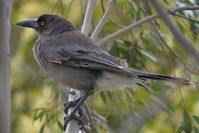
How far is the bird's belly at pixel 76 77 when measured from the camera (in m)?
3.21

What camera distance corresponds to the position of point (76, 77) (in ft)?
10.6

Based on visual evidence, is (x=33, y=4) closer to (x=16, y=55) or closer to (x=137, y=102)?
(x=16, y=55)

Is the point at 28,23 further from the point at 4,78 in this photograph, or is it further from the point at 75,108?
the point at 4,78

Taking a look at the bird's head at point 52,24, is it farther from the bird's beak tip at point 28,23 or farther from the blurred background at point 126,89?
the blurred background at point 126,89

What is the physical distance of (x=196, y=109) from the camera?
461 cm

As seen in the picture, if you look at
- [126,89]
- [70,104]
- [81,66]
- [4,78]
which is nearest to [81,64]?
[81,66]

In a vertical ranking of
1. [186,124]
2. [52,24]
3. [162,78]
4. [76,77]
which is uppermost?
[52,24]

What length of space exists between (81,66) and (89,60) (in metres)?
0.08

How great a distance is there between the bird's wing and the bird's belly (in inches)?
1.7

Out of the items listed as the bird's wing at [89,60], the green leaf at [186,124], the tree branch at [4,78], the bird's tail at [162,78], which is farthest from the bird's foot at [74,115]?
the tree branch at [4,78]

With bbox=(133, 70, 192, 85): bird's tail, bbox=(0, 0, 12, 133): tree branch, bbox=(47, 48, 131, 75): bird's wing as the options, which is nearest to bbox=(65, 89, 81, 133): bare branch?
bbox=(47, 48, 131, 75): bird's wing

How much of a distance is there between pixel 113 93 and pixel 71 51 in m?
0.48

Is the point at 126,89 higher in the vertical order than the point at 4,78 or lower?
lower

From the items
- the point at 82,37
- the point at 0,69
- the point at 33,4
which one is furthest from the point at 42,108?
the point at 33,4
